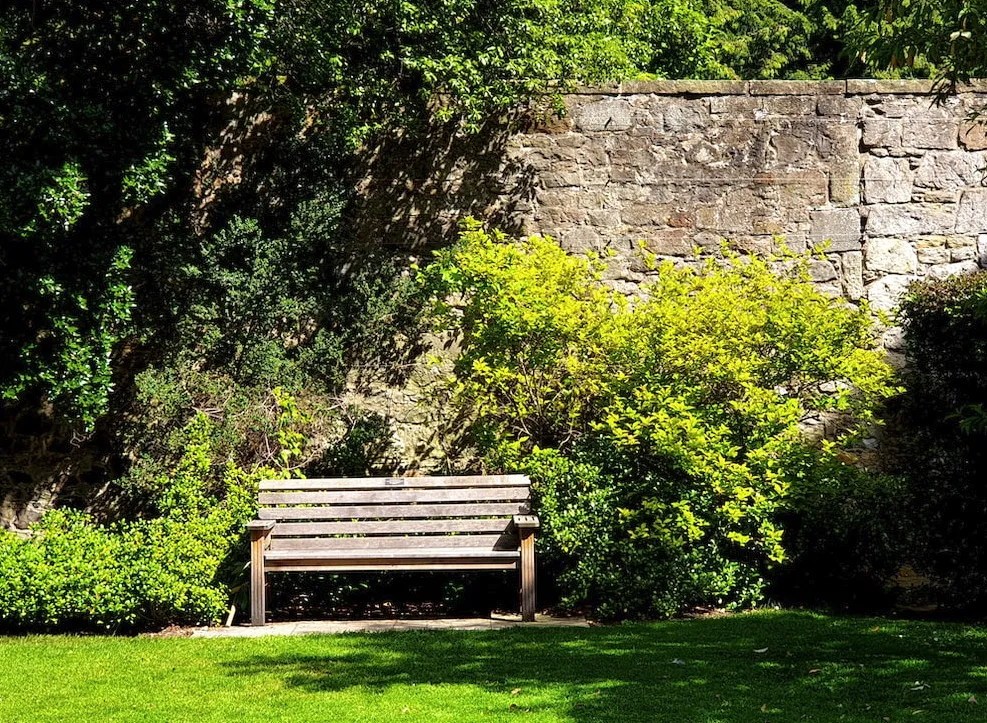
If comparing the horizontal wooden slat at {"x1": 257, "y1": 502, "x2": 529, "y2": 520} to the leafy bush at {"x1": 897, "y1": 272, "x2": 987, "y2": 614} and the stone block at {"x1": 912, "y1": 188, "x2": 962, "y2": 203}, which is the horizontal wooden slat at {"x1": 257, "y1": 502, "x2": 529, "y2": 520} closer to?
the leafy bush at {"x1": 897, "y1": 272, "x2": 987, "y2": 614}

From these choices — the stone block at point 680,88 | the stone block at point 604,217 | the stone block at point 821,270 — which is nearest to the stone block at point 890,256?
the stone block at point 821,270

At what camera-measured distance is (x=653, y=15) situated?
13688 millimetres

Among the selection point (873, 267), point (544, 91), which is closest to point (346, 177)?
point (544, 91)

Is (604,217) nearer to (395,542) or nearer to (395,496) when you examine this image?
(395,496)

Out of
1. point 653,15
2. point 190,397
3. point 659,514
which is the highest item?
point 653,15

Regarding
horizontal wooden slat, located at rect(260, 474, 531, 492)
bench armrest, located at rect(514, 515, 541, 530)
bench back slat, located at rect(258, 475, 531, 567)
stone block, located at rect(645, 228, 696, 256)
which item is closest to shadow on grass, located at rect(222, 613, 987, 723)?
bench armrest, located at rect(514, 515, 541, 530)

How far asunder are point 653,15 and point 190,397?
791 centimetres

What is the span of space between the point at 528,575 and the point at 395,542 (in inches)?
37.9

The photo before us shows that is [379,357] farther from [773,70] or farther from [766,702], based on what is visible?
[773,70]

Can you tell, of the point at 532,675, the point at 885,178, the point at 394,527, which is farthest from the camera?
the point at 885,178

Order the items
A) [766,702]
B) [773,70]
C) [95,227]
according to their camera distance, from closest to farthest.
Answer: [766,702]
[95,227]
[773,70]

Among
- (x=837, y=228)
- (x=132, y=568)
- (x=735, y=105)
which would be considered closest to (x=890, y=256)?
(x=837, y=228)

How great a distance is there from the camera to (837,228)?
9.20 metres

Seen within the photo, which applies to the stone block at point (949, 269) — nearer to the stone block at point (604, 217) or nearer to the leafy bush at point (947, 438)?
the leafy bush at point (947, 438)
